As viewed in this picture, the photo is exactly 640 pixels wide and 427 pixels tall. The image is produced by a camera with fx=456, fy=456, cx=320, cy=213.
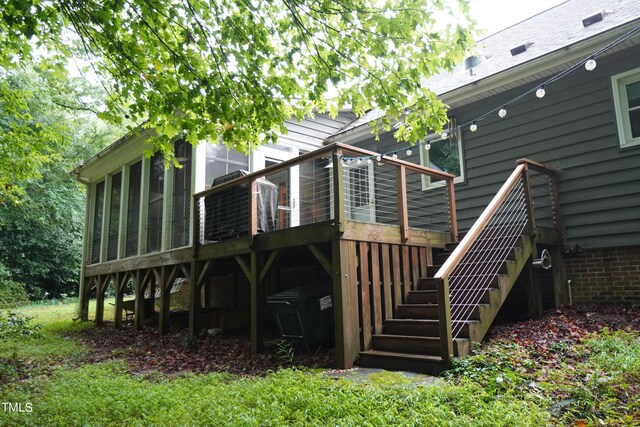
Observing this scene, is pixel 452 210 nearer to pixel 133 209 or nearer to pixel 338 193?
pixel 338 193

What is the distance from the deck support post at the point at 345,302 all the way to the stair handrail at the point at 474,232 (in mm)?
1122

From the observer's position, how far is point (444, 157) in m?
8.88

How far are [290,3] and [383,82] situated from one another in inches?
51.0

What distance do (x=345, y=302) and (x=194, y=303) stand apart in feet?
12.0

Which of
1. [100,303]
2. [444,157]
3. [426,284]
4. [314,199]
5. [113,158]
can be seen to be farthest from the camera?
[113,158]

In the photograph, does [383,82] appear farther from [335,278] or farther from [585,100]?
[585,100]

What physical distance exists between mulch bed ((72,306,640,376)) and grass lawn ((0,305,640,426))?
15.6 inches

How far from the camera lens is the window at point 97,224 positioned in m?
13.2

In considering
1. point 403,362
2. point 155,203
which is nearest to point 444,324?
point 403,362

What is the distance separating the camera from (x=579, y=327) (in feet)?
18.2

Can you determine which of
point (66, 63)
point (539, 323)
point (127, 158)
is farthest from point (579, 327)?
point (127, 158)

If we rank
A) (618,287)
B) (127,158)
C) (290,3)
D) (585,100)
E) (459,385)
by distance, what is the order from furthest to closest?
1. (127,158)
2. (585,100)
3. (618,287)
4. (290,3)
5. (459,385)

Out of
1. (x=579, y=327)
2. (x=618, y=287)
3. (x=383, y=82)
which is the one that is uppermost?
(x=383, y=82)

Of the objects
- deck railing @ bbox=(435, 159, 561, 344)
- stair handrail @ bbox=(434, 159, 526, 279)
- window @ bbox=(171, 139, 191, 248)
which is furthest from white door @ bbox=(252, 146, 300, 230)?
stair handrail @ bbox=(434, 159, 526, 279)
